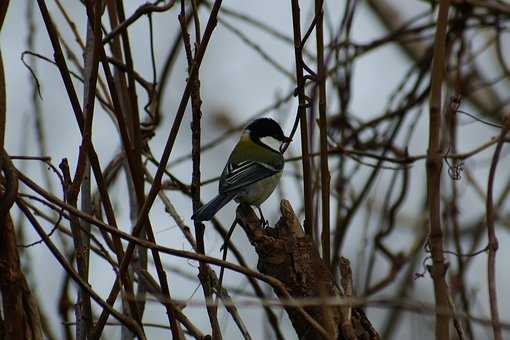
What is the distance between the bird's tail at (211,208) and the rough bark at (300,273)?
0.18 m

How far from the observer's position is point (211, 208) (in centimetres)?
279

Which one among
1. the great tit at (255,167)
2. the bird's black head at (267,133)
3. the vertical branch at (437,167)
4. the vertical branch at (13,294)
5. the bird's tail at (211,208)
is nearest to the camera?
the vertical branch at (437,167)

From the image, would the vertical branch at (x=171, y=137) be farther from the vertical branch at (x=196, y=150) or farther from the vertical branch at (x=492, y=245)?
the vertical branch at (x=492, y=245)

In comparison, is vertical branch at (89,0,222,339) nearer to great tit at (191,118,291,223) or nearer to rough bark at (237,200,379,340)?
rough bark at (237,200,379,340)

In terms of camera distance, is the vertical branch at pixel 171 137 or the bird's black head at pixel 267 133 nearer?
the vertical branch at pixel 171 137

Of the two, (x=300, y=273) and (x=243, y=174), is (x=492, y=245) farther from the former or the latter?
(x=243, y=174)

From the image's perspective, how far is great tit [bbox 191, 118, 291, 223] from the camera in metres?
3.47

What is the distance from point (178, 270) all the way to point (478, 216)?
3.65 m

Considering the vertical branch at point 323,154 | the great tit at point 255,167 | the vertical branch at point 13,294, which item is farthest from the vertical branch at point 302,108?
the great tit at point 255,167

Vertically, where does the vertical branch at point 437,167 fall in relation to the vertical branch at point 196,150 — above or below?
below

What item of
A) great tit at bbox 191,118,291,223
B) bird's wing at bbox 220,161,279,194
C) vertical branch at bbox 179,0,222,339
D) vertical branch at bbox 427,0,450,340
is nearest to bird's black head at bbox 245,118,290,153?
great tit at bbox 191,118,291,223

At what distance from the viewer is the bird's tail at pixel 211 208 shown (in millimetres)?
2073

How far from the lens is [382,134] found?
4035 millimetres

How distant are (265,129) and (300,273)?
216 cm
